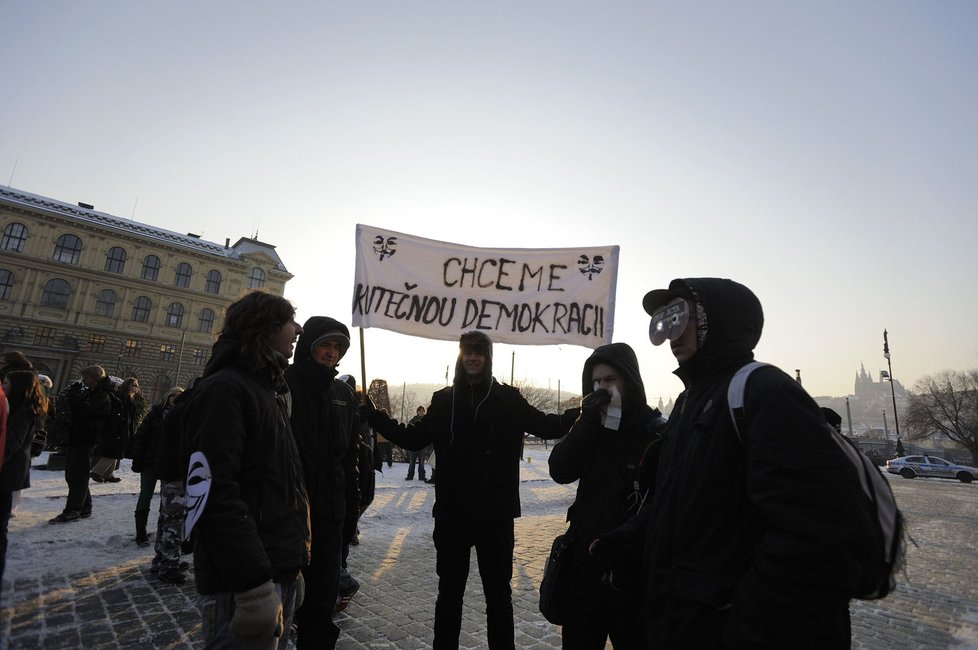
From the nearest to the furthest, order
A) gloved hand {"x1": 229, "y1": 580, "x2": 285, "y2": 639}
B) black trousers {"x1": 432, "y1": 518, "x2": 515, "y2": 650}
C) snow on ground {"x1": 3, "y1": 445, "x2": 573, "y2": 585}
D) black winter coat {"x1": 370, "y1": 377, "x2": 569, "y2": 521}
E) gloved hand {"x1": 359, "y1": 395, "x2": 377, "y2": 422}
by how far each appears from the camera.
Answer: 1. gloved hand {"x1": 229, "y1": 580, "x2": 285, "y2": 639}
2. black trousers {"x1": 432, "y1": 518, "x2": 515, "y2": 650}
3. black winter coat {"x1": 370, "y1": 377, "x2": 569, "y2": 521}
4. gloved hand {"x1": 359, "y1": 395, "x2": 377, "y2": 422}
5. snow on ground {"x1": 3, "y1": 445, "x2": 573, "y2": 585}

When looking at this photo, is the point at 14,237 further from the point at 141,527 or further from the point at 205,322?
the point at 141,527

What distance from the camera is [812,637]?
1365 mm

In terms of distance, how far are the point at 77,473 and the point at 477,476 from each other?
6936 mm

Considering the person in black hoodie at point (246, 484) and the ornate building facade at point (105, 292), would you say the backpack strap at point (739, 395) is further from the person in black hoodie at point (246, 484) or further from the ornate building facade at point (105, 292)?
the ornate building facade at point (105, 292)

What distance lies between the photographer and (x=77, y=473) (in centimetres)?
707

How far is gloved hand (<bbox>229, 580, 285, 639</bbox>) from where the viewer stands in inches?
73.3

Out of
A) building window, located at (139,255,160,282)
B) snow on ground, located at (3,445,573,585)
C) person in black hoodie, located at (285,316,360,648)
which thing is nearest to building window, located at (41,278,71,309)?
building window, located at (139,255,160,282)

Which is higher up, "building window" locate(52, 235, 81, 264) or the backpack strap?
"building window" locate(52, 235, 81, 264)

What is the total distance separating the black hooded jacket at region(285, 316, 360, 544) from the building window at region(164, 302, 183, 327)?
54.2 meters

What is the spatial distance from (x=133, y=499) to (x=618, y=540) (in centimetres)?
1010

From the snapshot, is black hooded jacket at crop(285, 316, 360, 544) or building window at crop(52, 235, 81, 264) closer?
black hooded jacket at crop(285, 316, 360, 544)

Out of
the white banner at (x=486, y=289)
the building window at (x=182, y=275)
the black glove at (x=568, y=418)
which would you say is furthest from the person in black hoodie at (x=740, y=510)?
the building window at (x=182, y=275)

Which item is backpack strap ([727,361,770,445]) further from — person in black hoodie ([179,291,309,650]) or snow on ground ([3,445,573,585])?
snow on ground ([3,445,573,585])

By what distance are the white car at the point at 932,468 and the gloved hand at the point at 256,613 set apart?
41105mm
